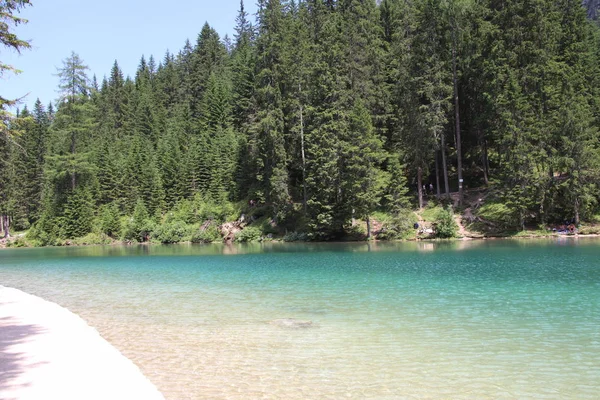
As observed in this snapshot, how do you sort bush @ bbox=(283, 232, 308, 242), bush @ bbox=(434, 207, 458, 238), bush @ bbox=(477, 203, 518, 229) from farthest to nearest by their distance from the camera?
bush @ bbox=(283, 232, 308, 242) → bush @ bbox=(434, 207, 458, 238) → bush @ bbox=(477, 203, 518, 229)

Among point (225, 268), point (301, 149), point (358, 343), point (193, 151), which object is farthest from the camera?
point (193, 151)

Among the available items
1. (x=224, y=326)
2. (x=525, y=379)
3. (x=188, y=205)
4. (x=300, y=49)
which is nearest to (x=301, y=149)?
(x=300, y=49)

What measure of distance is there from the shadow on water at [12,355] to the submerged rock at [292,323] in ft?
18.1

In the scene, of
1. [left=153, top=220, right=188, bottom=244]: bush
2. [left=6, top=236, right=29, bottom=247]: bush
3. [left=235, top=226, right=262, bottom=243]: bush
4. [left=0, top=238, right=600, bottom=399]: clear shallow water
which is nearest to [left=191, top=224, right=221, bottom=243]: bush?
[left=153, top=220, right=188, bottom=244]: bush

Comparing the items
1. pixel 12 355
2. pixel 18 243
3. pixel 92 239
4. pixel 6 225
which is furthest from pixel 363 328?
pixel 6 225

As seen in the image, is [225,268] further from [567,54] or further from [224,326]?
[567,54]

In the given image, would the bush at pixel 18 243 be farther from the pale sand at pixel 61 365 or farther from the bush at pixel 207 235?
the pale sand at pixel 61 365

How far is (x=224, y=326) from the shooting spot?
11.0m

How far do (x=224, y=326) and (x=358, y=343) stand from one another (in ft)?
12.3

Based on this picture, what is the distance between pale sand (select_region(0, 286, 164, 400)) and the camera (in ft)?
19.5

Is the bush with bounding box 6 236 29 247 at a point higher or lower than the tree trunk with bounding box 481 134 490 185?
lower

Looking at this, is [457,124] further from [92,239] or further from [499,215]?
[92,239]

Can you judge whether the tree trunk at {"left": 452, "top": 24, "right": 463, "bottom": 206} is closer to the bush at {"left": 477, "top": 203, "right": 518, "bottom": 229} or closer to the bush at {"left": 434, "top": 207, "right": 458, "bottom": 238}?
the bush at {"left": 477, "top": 203, "right": 518, "bottom": 229}

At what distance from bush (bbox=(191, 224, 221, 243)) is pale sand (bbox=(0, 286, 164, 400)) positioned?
40951mm
